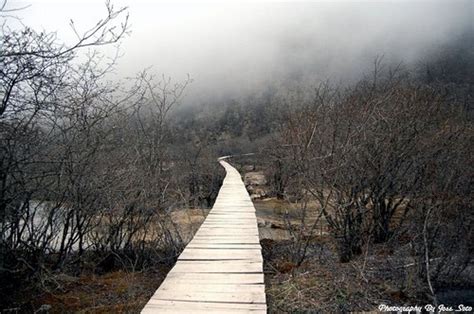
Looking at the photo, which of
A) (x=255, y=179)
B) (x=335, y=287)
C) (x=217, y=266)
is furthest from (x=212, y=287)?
(x=255, y=179)

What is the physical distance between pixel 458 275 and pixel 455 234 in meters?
0.47

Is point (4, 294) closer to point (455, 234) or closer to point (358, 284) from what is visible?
point (358, 284)

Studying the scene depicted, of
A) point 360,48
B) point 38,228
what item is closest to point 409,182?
point 38,228

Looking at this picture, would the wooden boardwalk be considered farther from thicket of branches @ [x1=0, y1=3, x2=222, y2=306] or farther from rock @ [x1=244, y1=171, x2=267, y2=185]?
rock @ [x1=244, y1=171, x2=267, y2=185]

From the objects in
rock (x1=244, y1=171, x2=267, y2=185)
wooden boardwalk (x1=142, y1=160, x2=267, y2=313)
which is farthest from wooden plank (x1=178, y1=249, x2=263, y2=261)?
rock (x1=244, y1=171, x2=267, y2=185)

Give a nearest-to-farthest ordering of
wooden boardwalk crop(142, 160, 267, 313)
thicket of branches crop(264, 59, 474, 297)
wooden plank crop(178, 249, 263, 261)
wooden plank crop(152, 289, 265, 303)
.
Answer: wooden boardwalk crop(142, 160, 267, 313), wooden plank crop(152, 289, 265, 303), wooden plank crop(178, 249, 263, 261), thicket of branches crop(264, 59, 474, 297)

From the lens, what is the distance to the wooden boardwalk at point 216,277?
133 inches

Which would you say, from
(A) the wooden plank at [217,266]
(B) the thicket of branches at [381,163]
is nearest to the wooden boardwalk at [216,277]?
(A) the wooden plank at [217,266]

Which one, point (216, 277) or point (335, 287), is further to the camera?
point (335, 287)

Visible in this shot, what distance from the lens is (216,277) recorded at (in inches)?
162

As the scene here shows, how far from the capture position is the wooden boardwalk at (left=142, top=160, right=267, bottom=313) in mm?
3387

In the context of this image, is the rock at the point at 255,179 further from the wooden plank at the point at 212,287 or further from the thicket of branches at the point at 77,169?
the wooden plank at the point at 212,287

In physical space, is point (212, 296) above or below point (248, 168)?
below

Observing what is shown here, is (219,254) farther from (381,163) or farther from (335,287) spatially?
(381,163)
